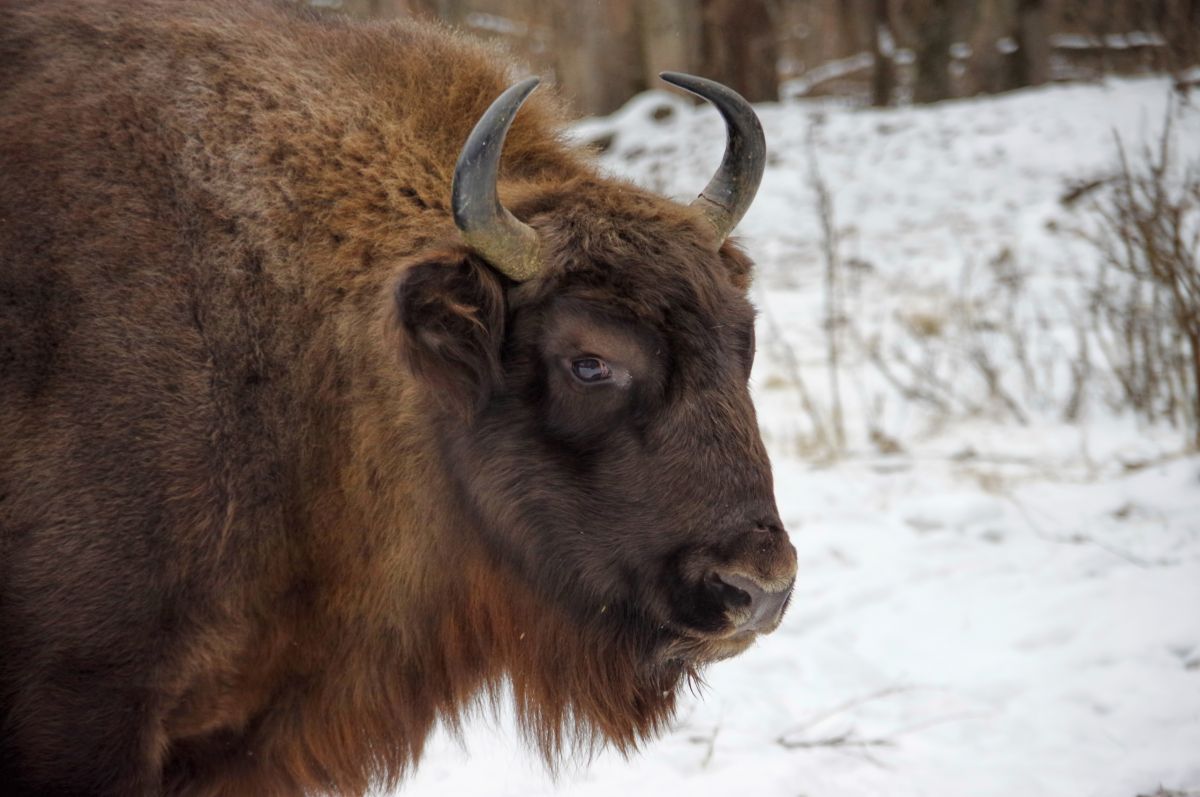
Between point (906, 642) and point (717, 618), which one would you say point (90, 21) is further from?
point (906, 642)

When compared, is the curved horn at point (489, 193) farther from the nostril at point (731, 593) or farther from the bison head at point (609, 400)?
the nostril at point (731, 593)

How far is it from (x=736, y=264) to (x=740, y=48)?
1292cm

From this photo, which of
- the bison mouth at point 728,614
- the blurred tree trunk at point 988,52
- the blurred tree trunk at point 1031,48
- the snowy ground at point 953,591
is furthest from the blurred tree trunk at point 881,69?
the bison mouth at point 728,614

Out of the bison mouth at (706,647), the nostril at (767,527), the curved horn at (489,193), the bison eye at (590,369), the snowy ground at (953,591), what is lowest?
the snowy ground at (953,591)

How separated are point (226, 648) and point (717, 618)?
1.25 metres

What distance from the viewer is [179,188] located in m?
3.06

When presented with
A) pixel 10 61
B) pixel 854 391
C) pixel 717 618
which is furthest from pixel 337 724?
pixel 854 391

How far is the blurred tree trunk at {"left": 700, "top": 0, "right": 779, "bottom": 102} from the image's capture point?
1532 centimetres

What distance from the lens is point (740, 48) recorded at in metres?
15.4

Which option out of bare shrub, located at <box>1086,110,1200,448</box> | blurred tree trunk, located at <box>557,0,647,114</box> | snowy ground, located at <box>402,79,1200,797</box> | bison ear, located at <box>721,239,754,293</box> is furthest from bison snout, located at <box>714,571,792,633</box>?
blurred tree trunk, located at <box>557,0,647,114</box>

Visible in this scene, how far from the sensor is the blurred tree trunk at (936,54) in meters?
16.2

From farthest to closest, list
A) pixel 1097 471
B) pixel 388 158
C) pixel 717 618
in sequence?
pixel 1097 471
pixel 388 158
pixel 717 618

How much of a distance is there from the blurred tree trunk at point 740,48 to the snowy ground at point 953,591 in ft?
Answer: 19.5

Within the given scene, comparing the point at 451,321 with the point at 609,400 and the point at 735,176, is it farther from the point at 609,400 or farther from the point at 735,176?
the point at 735,176
